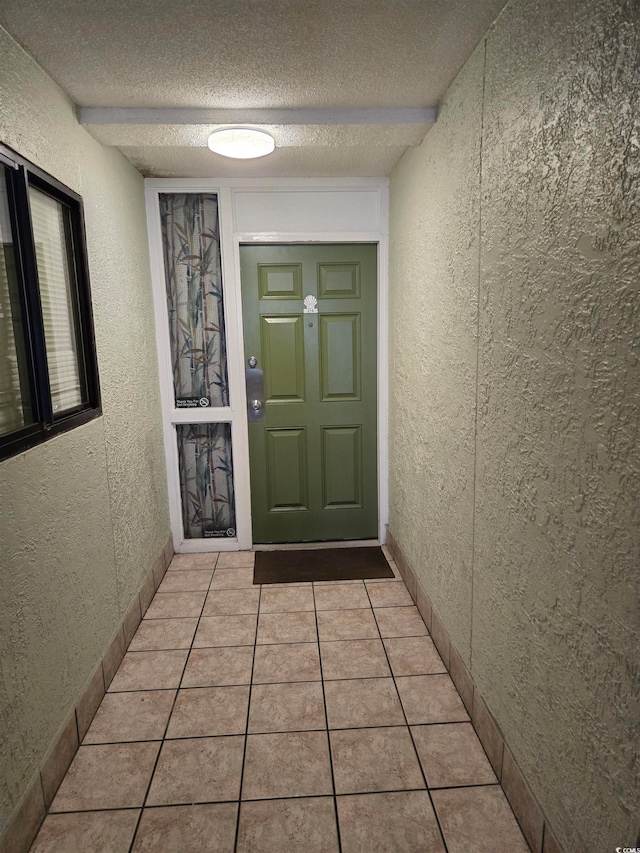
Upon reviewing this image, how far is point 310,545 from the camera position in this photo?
374 centimetres

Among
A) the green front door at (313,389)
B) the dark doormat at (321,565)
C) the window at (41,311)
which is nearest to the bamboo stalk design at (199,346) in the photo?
the green front door at (313,389)

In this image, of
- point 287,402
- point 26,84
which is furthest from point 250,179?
point 26,84

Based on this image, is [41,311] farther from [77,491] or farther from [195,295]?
[195,295]

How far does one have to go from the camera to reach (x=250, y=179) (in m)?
3.29

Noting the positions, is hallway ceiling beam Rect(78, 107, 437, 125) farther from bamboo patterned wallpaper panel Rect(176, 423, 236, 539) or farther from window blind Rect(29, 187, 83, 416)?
bamboo patterned wallpaper panel Rect(176, 423, 236, 539)

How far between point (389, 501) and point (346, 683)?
154 centimetres

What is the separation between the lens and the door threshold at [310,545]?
12.2 ft

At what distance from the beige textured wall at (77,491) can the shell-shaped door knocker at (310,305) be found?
972mm

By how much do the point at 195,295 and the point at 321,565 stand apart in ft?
6.25

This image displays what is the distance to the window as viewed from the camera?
1.63 metres

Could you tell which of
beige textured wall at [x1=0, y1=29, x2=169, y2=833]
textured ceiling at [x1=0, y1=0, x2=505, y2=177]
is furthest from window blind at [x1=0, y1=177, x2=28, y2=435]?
textured ceiling at [x1=0, y1=0, x2=505, y2=177]

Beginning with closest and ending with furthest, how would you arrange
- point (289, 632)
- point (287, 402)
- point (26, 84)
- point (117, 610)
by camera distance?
point (26, 84) → point (117, 610) → point (289, 632) → point (287, 402)

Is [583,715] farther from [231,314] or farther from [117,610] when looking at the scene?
[231,314]

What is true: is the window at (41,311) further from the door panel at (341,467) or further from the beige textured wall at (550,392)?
the door panel at (341,467)
